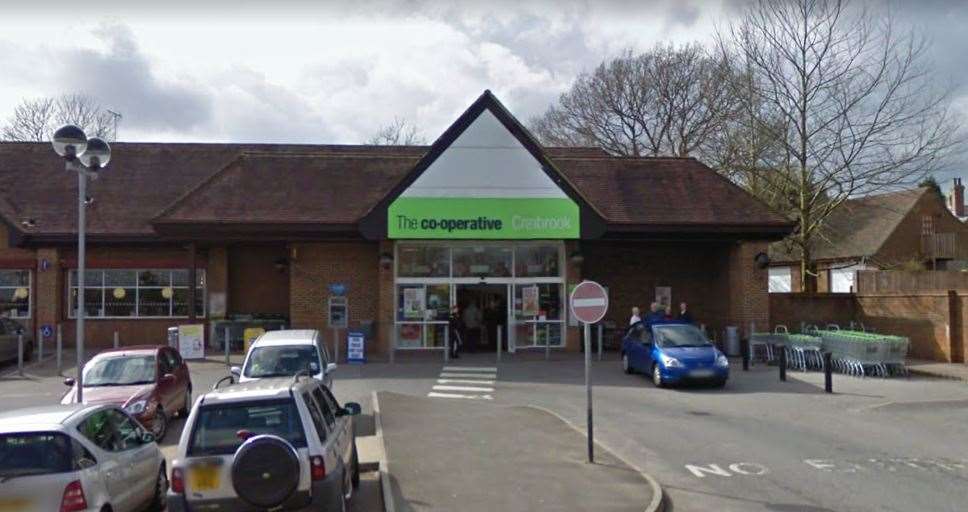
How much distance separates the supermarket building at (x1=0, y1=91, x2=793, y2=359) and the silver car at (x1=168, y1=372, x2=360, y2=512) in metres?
17.4

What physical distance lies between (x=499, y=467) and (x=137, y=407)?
6.01 metres

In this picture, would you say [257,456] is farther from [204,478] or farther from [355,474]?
[355,474]

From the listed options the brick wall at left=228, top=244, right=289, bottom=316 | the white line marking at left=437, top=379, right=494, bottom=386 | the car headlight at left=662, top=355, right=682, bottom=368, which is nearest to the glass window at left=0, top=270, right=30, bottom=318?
the brick wall at left=228, top=244, right=289, bottom=316

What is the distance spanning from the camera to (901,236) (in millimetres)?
47250

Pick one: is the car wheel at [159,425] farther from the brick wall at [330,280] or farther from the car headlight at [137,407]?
the brick wall at [330,280]

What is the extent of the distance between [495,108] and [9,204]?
16396mm

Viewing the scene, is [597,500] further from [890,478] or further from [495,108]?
[495,108]

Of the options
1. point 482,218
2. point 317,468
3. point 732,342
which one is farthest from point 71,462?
point 732,342

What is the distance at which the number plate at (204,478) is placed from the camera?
7.52 meters

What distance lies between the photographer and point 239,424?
7863 mm

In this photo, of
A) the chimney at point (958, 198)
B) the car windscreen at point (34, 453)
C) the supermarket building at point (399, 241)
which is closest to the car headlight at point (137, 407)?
the car windscreen at point (34, 453)

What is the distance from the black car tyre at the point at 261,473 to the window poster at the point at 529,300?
20.2m

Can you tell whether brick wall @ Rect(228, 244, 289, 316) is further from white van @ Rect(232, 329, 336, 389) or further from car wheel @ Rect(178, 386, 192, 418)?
white van @ Rect(232, 329, 336, 389)

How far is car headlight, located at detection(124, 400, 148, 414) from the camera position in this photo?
44.2ft
